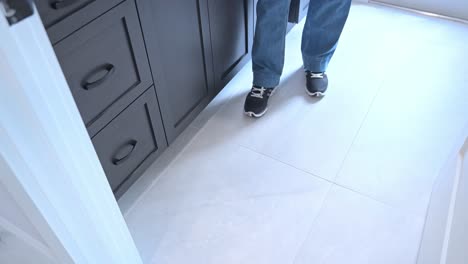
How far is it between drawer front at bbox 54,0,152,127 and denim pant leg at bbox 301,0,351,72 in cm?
77

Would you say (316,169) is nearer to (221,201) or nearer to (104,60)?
(221,201)

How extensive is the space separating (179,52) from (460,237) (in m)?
0.88

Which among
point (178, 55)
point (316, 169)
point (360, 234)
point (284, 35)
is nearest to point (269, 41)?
point (284, 35)

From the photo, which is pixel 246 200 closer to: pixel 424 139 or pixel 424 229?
pixel 424 229

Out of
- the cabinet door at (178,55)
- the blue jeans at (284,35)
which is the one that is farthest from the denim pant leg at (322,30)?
the cabinet door at (178,55)

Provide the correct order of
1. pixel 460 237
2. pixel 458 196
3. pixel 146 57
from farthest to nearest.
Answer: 1. pixel 146 57
2. pixel 458 196
3. pixel 460 237

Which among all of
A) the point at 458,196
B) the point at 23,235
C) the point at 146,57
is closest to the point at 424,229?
the point at 458,196

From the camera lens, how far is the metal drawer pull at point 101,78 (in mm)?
905

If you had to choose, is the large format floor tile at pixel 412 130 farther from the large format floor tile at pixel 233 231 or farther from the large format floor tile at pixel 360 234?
the large format floor tile at pixel 233 231

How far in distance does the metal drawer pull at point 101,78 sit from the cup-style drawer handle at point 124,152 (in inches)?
9.2

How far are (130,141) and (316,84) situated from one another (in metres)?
0.85

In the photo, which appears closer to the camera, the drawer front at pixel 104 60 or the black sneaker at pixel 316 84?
the drawer front at pixel 104 60

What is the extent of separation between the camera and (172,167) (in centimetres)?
138

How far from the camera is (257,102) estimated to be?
1.54 metres
